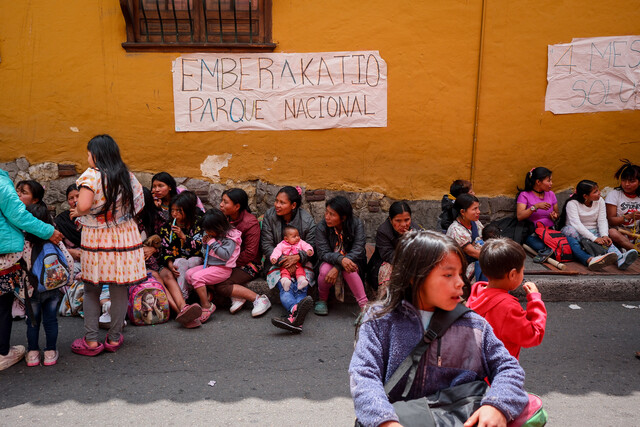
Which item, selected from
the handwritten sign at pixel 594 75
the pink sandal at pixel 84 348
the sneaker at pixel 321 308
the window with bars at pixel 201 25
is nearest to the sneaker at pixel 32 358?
the pink sandal at pixel 84 348

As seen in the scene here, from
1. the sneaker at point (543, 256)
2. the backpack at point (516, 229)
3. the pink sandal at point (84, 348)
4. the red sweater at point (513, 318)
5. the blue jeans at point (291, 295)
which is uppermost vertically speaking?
the red sweater at point (513, 318)

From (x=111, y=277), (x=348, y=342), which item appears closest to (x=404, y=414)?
(x=348, y=342)

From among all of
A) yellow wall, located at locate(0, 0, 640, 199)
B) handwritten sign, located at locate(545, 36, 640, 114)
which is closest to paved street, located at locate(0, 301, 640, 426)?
yellow wall, located at locate(0, 0, 640, 199)

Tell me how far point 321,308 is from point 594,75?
12.7 ft

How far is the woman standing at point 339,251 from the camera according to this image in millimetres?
4754

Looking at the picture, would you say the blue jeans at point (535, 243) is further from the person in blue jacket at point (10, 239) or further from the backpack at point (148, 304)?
the person in blue jacket at point (10, 239)

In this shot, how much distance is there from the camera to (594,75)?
579cm

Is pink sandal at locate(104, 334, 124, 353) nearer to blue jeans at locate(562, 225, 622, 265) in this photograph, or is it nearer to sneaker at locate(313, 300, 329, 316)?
sneaker at locate(313, 300, 329, 316)

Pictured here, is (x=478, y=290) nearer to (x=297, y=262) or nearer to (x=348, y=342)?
(x=348, y=342)

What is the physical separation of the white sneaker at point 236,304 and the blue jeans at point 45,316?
1.44 metres

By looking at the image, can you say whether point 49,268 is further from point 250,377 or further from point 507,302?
point 507,302

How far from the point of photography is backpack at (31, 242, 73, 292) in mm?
3699

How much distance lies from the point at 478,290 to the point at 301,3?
3.88 meters

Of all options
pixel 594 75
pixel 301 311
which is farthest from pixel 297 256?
pixel 594 75
